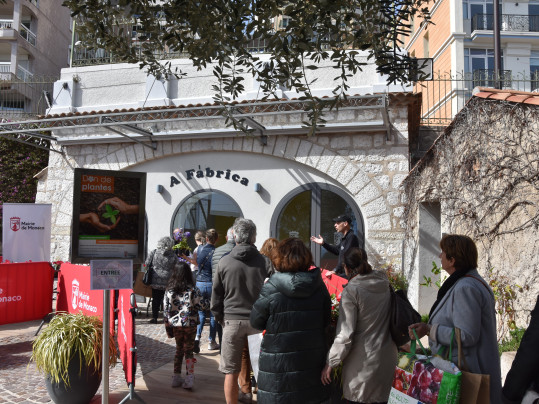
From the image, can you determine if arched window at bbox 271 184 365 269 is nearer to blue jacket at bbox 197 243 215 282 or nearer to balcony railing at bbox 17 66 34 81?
blue jacket at bbox 197 243 215 282

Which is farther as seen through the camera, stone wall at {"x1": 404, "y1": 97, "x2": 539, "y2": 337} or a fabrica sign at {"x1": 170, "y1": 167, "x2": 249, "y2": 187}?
a fabrica sign at {"x1": 170, "y1": 167, "x2": 249, "y2": 187}

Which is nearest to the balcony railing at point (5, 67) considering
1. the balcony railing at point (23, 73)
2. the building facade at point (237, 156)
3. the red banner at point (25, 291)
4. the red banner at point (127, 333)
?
the balcony railing at point (23, 73)

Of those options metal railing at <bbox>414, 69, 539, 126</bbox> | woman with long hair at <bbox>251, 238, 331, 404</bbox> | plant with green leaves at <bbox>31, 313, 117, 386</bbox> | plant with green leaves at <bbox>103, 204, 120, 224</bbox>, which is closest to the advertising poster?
plant with green leaves at <bbox>103, 204, 120, 224</bbox>

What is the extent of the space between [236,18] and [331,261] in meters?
7.13

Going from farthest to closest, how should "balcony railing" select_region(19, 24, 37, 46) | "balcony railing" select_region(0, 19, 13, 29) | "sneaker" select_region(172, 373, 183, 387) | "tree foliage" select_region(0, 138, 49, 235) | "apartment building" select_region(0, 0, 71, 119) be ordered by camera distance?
"balcony railing" select_region(19, 24, 37, 46) → "balcony railing" select_region(0, 19, 13, 29) → "apartment building" select_region(0, 0, 71, 119) → "tree foliage" select_region(0, 138, 49, 235) → "sneaker" select_region(172, 373, 183, 387)

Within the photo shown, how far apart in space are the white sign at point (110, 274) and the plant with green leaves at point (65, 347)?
0.85m

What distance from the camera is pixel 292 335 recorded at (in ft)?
11.2

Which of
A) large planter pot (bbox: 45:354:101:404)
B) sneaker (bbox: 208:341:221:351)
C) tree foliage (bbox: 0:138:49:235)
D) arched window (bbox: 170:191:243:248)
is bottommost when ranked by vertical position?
sneaker (bbox: 208:341:221:351)

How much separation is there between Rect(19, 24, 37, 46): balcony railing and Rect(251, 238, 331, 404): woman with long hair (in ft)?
97.8

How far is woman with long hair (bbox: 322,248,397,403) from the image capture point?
340 centimetres

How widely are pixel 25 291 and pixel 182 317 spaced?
4631 millimetres

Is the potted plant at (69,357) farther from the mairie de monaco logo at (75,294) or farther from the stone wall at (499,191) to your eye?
the stone wall at (499,191)

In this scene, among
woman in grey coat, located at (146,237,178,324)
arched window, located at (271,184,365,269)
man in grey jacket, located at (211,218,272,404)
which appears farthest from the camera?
arched window, located at (271,184,365,269)

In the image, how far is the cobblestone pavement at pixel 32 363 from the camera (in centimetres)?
505
